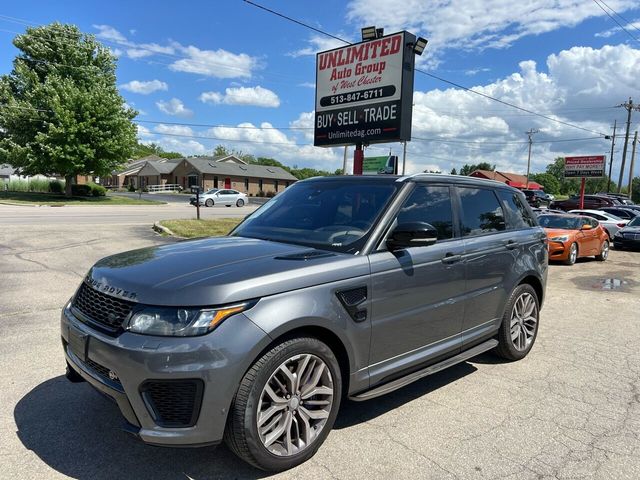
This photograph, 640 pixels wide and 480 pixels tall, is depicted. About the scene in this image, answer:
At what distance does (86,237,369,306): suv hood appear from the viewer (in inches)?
105

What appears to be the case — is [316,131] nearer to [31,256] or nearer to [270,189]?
[31,256]

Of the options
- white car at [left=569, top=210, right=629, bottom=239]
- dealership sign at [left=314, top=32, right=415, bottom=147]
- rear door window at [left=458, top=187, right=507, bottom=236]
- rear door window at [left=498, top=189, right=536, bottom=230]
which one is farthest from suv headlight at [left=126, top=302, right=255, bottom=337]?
white car at [left=569, top=210, right=629, bottom=239]

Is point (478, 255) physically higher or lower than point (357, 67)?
lower

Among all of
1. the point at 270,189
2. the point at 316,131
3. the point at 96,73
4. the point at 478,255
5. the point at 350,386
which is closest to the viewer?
the point at 350,386

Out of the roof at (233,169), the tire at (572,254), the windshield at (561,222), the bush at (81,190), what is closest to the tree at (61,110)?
the bush at (81,190)

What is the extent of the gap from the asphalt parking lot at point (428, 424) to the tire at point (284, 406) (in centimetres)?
16

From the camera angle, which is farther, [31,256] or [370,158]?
[370,158]

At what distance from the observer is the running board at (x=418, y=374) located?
328cm

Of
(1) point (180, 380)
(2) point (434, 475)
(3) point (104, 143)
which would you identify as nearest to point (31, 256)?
(1) point (180, 380)

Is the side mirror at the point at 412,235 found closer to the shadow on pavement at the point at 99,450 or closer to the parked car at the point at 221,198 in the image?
the shadow on pavement at the point at 99,450

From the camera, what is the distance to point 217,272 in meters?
2.85

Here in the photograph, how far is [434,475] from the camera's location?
9.56 ft

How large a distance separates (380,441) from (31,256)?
10046mm

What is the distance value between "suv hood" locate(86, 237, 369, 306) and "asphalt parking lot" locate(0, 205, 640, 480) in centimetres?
108
